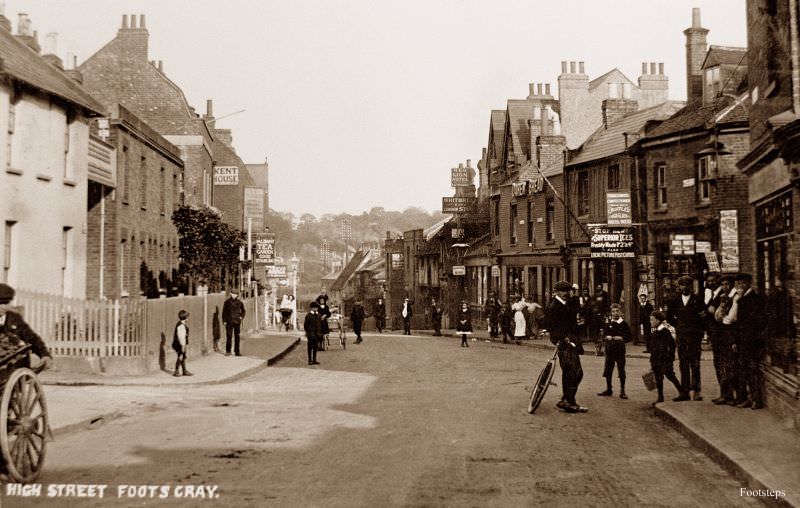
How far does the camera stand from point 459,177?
59500mm

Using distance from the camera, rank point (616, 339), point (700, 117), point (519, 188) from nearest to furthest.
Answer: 1. point (616, 339)
2. point (700, 117)
3. point (519, 188)

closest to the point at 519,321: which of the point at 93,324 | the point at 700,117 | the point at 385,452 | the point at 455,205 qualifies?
the point at 700,117

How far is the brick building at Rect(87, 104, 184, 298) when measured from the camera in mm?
24641

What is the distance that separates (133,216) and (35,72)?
6.92 meters

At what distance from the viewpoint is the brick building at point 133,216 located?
24641 millimetres

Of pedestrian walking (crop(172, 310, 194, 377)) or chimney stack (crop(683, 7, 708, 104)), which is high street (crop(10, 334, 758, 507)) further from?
chimney stack (crop(683, 7, 708, 104))

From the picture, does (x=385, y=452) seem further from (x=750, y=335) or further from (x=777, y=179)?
(x=777, y=179)

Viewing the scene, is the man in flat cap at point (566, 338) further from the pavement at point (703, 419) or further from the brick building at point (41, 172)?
the brick building at point (41, 172)

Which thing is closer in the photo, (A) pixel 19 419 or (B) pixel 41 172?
(A) pixel 19 419

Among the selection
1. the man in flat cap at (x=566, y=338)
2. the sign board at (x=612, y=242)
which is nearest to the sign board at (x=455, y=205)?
the sign board at (x=612, y=242)

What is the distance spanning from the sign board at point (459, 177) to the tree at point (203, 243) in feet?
90.1

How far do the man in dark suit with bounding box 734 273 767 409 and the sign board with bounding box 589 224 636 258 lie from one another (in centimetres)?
1663

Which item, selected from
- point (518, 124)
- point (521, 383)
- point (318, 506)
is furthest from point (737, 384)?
point (518, 124)

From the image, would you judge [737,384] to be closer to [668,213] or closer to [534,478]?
[534,478]
